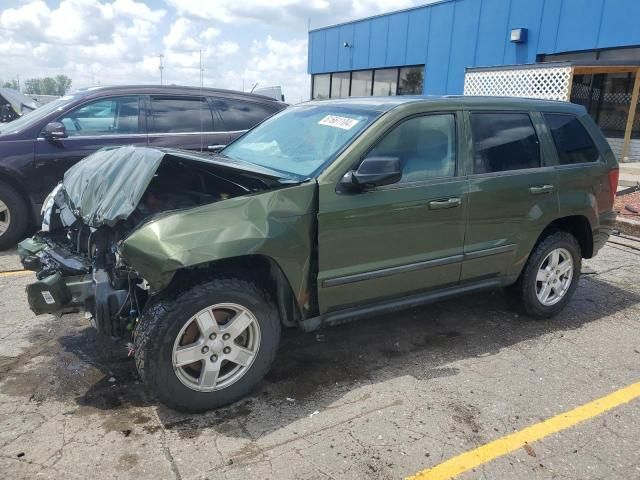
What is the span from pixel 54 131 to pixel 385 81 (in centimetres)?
1836

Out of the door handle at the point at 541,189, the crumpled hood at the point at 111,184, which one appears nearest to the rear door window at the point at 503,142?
the door handle at the point at 541,189

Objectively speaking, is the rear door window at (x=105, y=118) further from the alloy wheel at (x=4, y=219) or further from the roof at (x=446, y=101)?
the roof at (x=446, y=101)

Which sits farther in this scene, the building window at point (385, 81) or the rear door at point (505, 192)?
the building window at point (385, 81)

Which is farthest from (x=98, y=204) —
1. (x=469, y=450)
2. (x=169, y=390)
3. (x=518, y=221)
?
(x=518, y=221)

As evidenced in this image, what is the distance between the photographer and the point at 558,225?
4.64m

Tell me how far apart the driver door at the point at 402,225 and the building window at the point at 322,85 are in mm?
24587

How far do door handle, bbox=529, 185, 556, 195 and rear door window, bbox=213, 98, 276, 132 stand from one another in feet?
12.5

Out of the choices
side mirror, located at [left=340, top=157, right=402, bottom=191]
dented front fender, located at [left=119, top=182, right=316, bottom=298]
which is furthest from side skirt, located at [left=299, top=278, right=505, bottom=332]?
side mirror, located at [left=340, top=157, right=402, bottom=191]

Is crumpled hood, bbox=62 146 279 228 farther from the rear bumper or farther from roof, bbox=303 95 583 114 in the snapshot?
the rear bumper

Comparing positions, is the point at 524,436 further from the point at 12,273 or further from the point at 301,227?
the point at 12,273

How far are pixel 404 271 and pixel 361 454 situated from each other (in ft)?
4.21

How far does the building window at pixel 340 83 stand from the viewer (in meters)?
25.4

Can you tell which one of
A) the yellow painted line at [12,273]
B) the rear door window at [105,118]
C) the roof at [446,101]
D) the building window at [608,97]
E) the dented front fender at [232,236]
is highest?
the building window at [608,97]

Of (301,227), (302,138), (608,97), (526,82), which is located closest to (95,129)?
(302,138)
